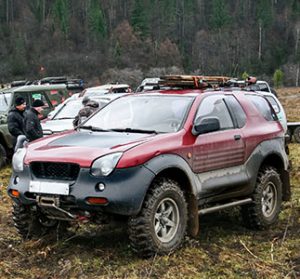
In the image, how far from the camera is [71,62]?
88625 mm

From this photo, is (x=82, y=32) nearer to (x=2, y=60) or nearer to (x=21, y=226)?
(x=2, y=60)

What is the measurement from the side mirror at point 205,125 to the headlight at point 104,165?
3.77 ft

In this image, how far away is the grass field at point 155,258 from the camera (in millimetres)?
5598

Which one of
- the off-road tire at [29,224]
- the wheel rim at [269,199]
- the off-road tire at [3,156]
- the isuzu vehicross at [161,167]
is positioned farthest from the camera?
the off-road tire at [3,156]

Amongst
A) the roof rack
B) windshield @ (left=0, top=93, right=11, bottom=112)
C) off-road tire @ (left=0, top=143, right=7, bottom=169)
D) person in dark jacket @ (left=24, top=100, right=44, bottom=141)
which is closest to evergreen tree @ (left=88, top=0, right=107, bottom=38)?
windshield @ (left=0, top=93, right=11, bottom=112)

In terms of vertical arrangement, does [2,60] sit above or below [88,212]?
below

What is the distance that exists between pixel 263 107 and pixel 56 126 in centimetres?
603

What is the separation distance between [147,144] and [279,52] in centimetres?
9876

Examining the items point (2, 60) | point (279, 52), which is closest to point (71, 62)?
point (2, 60)

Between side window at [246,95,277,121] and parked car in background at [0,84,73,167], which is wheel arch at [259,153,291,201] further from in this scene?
parked car in background at [0,84,73,167]

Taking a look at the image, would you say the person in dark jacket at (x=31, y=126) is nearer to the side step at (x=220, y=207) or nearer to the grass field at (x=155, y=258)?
the grass field at (x=155, y=258)

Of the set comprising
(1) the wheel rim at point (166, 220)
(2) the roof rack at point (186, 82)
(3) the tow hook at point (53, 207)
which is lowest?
(1) the wheel rim at point (166, 220)

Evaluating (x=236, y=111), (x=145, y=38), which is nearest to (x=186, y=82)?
(x=236, y=111)

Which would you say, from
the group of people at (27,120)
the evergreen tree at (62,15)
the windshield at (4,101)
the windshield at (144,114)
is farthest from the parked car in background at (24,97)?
the evergreen tree at (62,15)
